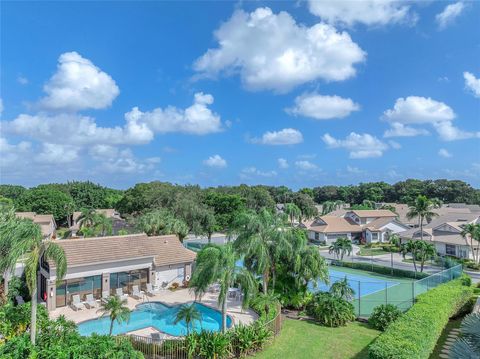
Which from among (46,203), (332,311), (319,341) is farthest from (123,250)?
(46,203)

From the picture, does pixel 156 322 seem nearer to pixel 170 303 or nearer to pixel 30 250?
pixel 170 303

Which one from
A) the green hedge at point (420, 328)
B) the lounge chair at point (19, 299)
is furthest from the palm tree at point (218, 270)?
the lounge chair at point (19, 299)

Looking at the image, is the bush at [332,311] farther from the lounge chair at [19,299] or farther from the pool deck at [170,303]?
the lounge chair at [19,299]

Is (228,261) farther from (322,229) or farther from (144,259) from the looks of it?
(322,229)

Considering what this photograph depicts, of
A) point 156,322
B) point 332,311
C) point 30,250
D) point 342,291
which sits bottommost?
point 156,322

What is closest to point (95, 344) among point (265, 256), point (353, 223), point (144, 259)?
point (265, 256)
